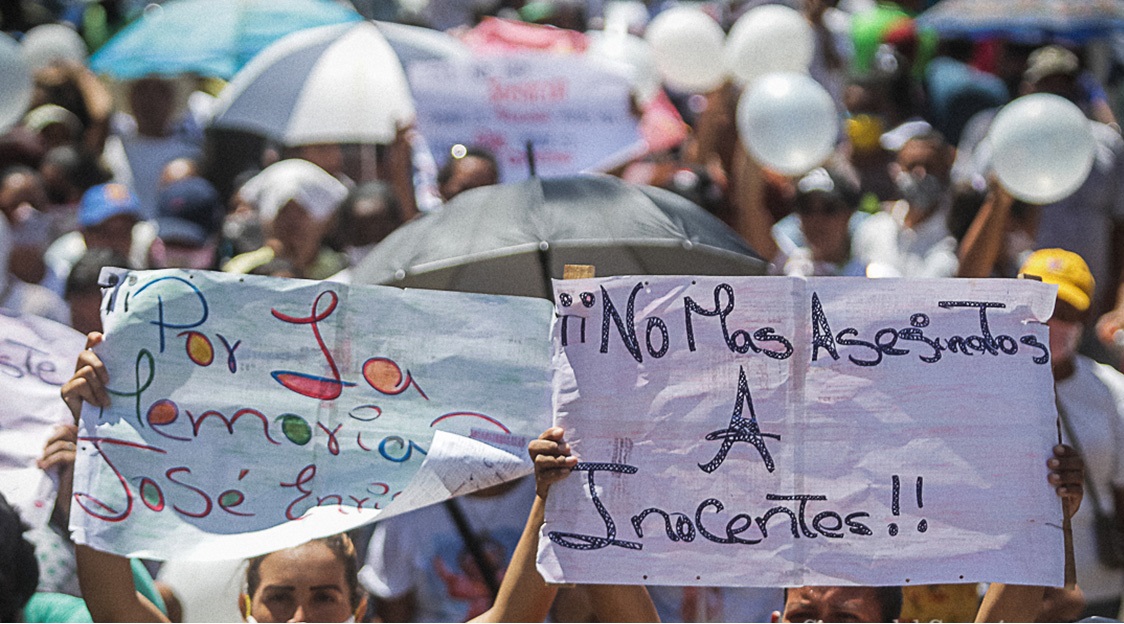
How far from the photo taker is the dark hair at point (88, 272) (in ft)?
17.9

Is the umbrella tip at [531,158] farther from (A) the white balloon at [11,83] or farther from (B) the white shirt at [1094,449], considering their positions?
(B) the white shirt at [1094,449]

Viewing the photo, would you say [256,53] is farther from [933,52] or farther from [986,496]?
[986,496]

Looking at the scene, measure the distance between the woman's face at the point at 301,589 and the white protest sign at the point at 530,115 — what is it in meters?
2.87

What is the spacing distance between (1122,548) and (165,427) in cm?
275

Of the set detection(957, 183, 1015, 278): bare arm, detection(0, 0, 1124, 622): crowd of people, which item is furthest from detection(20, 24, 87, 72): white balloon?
detection(957, 183, 1015, 278): bare arm

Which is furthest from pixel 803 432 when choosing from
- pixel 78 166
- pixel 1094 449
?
pixel 78 166

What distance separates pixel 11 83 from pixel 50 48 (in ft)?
8.69

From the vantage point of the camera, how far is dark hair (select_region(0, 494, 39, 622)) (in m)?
3.49

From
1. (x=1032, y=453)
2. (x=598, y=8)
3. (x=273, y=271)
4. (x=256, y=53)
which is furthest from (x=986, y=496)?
(x=598, y=8)

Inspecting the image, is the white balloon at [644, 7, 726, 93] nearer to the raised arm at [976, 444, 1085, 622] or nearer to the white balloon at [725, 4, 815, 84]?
the white balloon at [725, 4, 815, 84]

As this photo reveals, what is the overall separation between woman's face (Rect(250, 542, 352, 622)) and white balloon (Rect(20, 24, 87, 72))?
5646mm

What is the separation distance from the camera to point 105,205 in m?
6.63

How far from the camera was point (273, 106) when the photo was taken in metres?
7.23

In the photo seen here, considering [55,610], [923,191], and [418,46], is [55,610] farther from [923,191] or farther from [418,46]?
[418,46]
